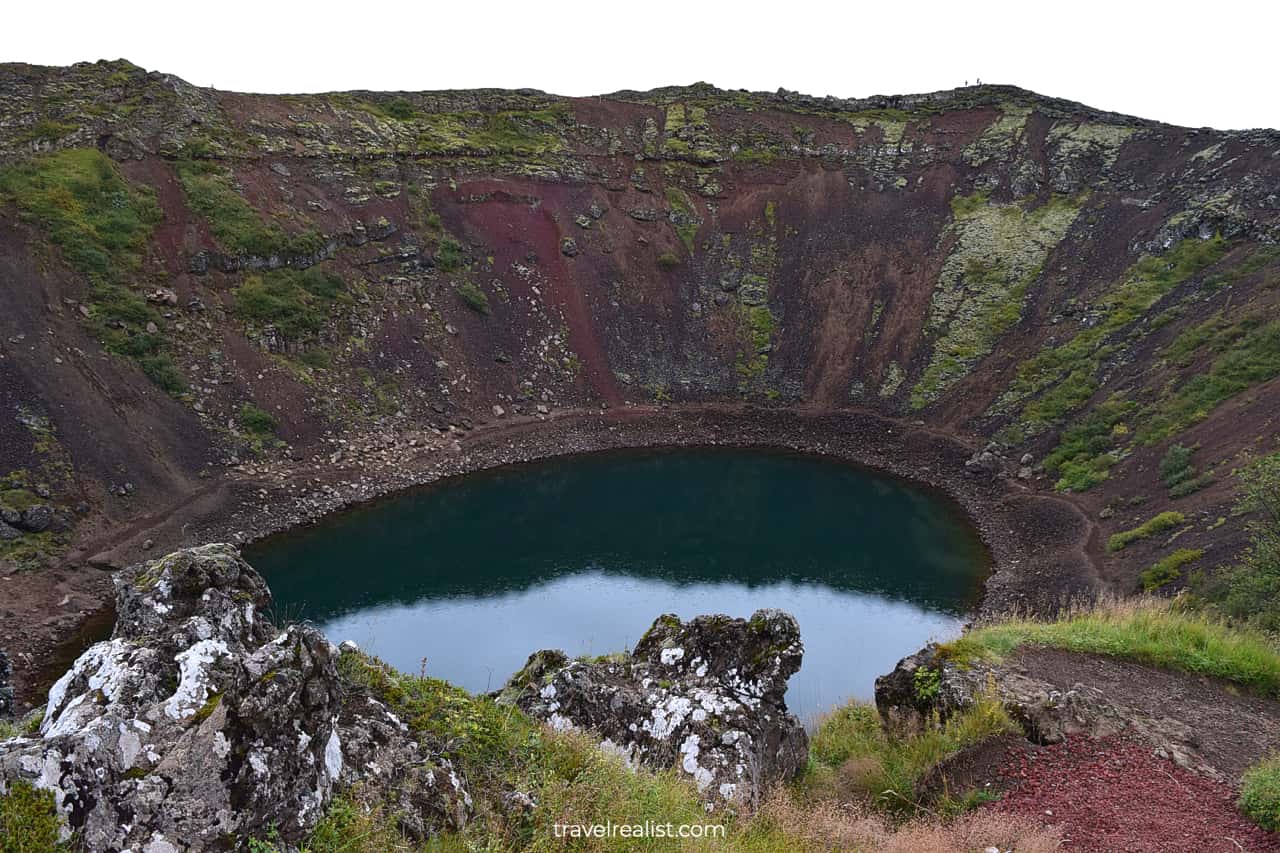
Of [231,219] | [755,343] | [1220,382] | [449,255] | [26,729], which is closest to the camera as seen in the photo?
[26,729]

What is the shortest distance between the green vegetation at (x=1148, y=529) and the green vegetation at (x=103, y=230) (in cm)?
3542

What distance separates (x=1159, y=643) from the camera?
14.3m

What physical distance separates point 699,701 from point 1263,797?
6.28 metres

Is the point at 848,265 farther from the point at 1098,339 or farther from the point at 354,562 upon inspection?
the point at 354,562

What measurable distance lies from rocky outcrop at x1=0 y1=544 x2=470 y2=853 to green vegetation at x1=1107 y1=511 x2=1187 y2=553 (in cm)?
2663

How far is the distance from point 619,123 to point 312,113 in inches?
747

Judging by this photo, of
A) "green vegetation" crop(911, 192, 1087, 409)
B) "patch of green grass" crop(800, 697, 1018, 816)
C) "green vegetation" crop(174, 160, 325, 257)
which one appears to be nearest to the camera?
"patch of green grass" crop(800, 697, 1018, 816)

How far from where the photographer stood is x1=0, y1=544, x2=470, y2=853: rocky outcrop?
16.4 feet

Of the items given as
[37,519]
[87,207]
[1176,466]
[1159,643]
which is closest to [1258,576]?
[1159,643]

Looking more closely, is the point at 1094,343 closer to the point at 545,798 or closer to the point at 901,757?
the point at 901,757

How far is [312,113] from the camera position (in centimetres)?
4628

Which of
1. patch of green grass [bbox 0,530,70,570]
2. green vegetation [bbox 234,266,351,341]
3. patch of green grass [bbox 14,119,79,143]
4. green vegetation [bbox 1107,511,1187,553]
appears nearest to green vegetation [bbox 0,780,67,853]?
patch of green grass [bbox 0,530,70,570]

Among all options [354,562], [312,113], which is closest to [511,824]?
[354,562]

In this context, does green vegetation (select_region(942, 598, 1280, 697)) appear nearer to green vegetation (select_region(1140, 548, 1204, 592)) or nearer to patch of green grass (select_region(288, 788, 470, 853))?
green vegetation (select_region(1140, 548, 1204, 592))
